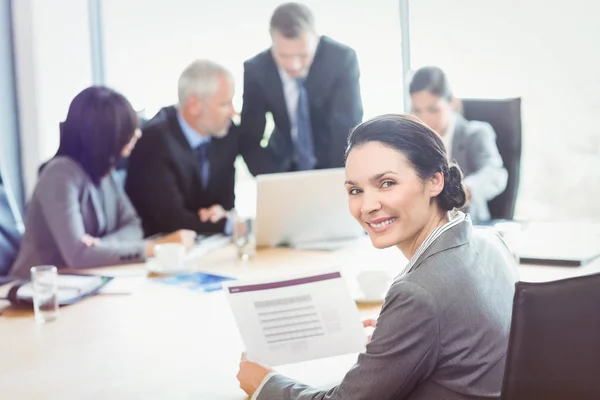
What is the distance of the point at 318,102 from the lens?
4.14 metres

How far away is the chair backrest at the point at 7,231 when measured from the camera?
2.96 metres

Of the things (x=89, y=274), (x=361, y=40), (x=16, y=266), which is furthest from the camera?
(x=361, y=40)

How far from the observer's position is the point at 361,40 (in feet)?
15.3

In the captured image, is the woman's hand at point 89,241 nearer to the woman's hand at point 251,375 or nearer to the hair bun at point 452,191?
the woman's hand at point 251,375

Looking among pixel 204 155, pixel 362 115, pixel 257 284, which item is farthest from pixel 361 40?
pixel 257 284

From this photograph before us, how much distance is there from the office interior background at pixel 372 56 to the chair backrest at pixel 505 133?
713 mm

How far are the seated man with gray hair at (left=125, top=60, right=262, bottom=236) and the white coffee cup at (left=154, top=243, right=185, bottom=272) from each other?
949 mm

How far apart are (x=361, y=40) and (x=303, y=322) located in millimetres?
3047

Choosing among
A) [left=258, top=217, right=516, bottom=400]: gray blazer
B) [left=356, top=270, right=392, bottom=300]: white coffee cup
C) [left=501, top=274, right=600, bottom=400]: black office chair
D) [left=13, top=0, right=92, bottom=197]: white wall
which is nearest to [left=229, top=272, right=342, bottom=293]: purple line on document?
[left=356, top=270, right=392, bottom=300]: white coffee cup

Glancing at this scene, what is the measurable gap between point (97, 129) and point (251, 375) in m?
1.58

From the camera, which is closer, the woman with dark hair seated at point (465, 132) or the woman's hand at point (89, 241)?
the woman's hand at point (89, 241)

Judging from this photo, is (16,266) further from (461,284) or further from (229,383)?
(461,284)

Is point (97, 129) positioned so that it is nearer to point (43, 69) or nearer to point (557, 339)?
point (43, 69)

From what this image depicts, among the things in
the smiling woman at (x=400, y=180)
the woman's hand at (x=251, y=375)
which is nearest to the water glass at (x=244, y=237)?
the woman's hand at (x=251, y=375)
